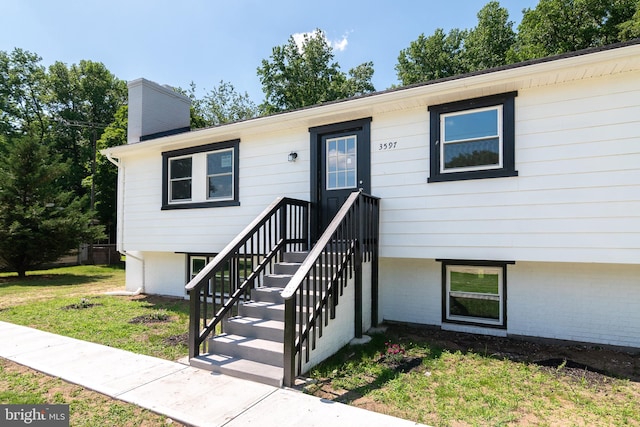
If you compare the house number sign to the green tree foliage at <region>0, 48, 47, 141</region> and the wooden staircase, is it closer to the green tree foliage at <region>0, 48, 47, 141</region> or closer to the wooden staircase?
the wooden staircase

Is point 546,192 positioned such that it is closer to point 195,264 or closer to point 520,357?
point 520,357

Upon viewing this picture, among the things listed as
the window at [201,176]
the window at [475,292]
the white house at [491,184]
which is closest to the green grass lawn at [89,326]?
the white house at [491,184]

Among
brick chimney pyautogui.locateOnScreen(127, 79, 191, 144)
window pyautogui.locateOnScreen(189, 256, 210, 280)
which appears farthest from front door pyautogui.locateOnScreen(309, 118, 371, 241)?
brick chimney pyautogui.locateOnScreen(127, 79, 191, 144)

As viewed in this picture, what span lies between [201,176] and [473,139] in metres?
5.74

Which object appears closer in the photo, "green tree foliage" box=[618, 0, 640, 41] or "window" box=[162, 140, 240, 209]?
"window" box=[162, 140, 240, 209]

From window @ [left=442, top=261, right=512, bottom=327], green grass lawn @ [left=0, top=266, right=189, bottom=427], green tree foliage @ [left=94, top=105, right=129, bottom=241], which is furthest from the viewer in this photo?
green tree foliage @ [left=94, top=105, right=129, bottom=241]

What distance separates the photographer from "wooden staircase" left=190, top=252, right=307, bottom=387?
151 inches

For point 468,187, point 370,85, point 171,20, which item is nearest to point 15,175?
point 171,20

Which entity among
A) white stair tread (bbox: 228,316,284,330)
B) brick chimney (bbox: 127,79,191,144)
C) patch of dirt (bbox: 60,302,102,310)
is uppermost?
brick chimney (bbox: 127,79,191,144)

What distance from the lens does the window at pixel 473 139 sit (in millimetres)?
5016

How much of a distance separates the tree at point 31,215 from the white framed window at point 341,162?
39.8 feet

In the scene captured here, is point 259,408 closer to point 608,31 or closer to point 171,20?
point 171,20

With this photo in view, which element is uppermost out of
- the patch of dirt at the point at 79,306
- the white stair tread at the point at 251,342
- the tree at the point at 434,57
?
the tree at the point at 434,57

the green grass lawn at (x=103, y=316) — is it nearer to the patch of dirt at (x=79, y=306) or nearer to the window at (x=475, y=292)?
the patch of dirt at (x=79, y=306)
